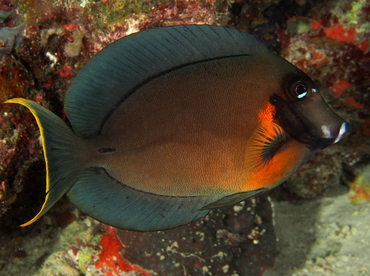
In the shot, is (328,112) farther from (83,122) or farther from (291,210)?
(291,210)

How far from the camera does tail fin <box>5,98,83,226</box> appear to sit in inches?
62.7

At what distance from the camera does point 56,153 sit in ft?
5.38

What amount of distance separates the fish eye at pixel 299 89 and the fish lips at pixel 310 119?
3cm

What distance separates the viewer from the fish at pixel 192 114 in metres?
1.74

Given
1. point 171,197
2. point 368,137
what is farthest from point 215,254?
point 368,137

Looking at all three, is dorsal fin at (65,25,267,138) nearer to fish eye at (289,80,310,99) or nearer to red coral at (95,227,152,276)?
fish eye at (289,80,310,99)

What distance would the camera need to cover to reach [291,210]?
4832 mm

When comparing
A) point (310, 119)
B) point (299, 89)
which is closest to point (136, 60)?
point (299, 89)

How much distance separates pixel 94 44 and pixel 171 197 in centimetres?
159

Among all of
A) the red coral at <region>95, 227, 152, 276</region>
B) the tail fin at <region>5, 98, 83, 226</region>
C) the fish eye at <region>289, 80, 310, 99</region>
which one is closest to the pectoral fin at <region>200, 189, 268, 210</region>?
the fish eye at <region>289, 80, 310, 99</region>

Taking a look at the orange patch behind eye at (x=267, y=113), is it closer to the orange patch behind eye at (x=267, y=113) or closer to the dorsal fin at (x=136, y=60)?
the orange patch behind eye at (x=267, y=113)

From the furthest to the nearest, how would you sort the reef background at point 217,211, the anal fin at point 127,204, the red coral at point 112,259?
the red coral at point 112,259
the reef background at point 217,211
the anal fin at point 127,204

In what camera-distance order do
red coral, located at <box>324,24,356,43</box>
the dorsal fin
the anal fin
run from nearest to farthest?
1. the dorsal fin
2. the anal fin
3. red coral, located at <box>324,24,356,43</box>

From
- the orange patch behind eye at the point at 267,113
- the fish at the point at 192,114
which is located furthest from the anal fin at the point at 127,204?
the orange patch behind eye at the point at 267,113
